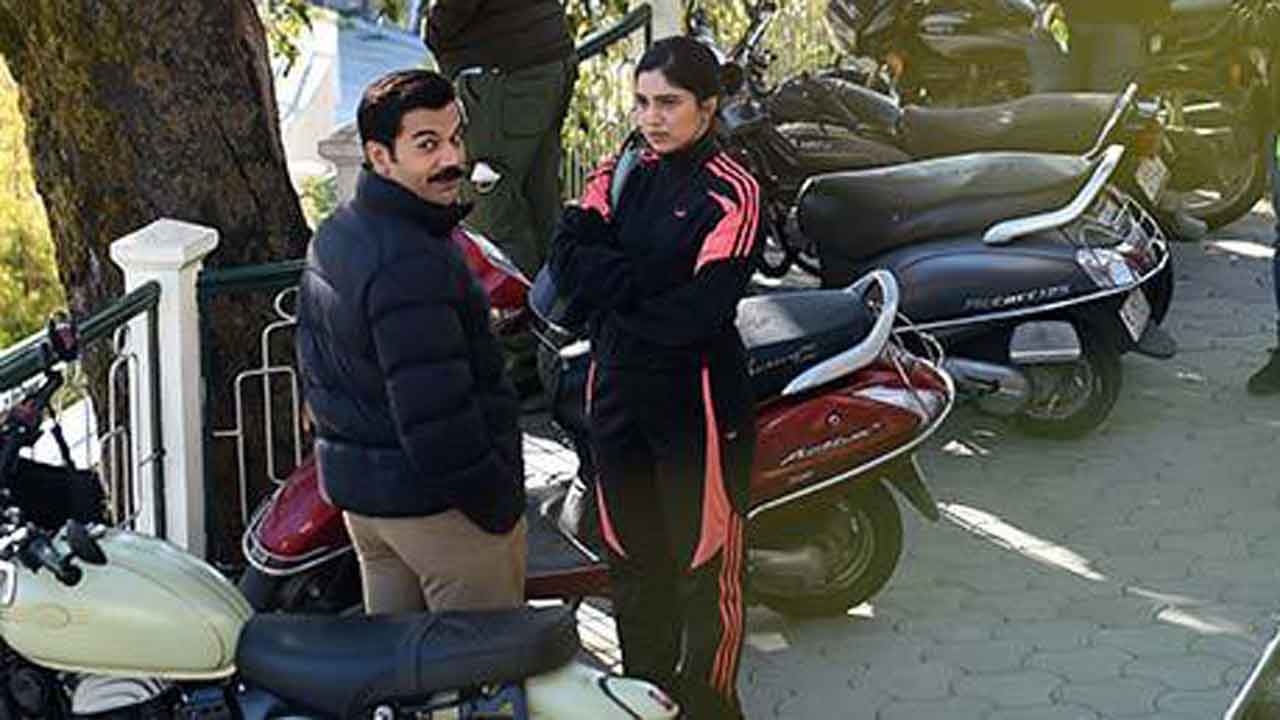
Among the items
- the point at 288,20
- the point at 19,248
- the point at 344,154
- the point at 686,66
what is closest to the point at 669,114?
the point at 686,66

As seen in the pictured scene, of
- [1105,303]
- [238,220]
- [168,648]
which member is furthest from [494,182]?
[168,648]

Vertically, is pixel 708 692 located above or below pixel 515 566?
below

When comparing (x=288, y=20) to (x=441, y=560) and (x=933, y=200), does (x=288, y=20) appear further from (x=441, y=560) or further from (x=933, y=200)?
(x=441, y=560)

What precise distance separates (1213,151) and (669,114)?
581 cm

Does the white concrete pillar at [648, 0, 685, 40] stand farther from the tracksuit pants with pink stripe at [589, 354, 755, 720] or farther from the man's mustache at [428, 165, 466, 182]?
the man's mustache at [428, 165, 466, 182]

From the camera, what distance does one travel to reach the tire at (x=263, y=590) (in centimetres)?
540

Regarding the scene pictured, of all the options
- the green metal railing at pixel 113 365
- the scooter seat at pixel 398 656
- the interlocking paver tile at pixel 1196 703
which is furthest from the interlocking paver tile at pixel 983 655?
the green metal railing at pixel 113 365

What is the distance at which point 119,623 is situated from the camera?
4.24 meters

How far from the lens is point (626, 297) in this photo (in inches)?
195

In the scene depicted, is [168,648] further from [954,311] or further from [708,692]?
[954,311]

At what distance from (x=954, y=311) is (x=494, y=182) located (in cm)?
175

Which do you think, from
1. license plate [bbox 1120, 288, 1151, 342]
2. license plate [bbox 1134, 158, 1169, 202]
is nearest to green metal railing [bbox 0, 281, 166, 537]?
license plate [bbox 1120, 288, 1151, 342]

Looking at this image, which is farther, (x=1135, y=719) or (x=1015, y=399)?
(x=1015, y=399)

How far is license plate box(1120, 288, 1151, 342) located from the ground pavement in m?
0.45
